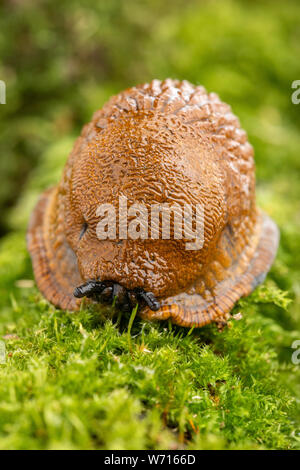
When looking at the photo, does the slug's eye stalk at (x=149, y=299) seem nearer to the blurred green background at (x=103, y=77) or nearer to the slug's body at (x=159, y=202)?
the slug's body at (x=159, y=202)

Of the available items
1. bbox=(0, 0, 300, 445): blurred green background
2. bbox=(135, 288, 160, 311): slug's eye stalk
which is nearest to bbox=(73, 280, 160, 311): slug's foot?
bbox=(135, 288, 160, 311): slug's eye stalk

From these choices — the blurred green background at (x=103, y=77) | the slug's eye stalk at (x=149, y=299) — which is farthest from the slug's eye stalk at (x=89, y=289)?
the blurred green background at (x=103, y=77)

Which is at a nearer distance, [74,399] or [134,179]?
[74,399]

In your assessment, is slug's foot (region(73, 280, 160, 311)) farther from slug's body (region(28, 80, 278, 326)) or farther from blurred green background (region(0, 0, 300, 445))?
blurred green background (region(0, 0, 300, 445))

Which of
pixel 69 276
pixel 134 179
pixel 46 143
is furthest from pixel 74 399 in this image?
pixel 46 143

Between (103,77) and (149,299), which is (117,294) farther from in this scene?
(103,77)

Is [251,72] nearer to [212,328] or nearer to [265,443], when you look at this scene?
[212,328]
